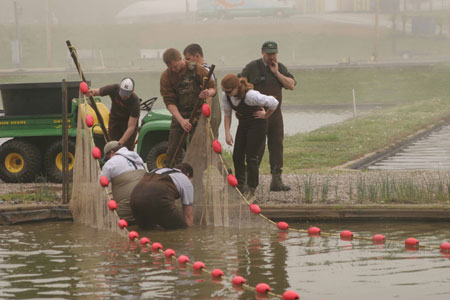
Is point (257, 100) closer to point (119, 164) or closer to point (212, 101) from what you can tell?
point (212, 101)

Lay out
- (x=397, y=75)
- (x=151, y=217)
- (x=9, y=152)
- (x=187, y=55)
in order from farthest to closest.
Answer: (x=397, y=75)
(x=9, y=152)
(x=187, y=55)
(x=151, y=217)

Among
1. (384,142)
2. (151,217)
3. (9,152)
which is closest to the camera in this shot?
(151,217)

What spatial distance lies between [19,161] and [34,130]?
1.77 feet

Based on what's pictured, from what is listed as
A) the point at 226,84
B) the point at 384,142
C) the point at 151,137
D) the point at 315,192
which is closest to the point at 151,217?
the point at 226,84

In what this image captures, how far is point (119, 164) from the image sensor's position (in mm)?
10977

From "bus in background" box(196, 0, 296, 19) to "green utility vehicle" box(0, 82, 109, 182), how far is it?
243 feet

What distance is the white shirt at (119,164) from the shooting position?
10945 millimetres

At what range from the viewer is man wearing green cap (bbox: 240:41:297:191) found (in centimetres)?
1231

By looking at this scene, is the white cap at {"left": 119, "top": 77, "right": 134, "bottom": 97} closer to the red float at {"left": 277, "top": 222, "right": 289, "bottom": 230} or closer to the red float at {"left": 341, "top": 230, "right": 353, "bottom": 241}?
the red float at {"left": 277, "top": 222, "right": 289, "bottom": 230}

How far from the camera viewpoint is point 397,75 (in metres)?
52.5

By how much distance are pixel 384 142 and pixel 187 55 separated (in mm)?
10586

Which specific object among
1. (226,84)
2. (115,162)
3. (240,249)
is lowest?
(240,249)

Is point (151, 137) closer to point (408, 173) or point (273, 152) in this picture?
point (273, 152)

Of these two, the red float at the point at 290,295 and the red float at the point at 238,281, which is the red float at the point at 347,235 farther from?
the red float at the point at 290,295
